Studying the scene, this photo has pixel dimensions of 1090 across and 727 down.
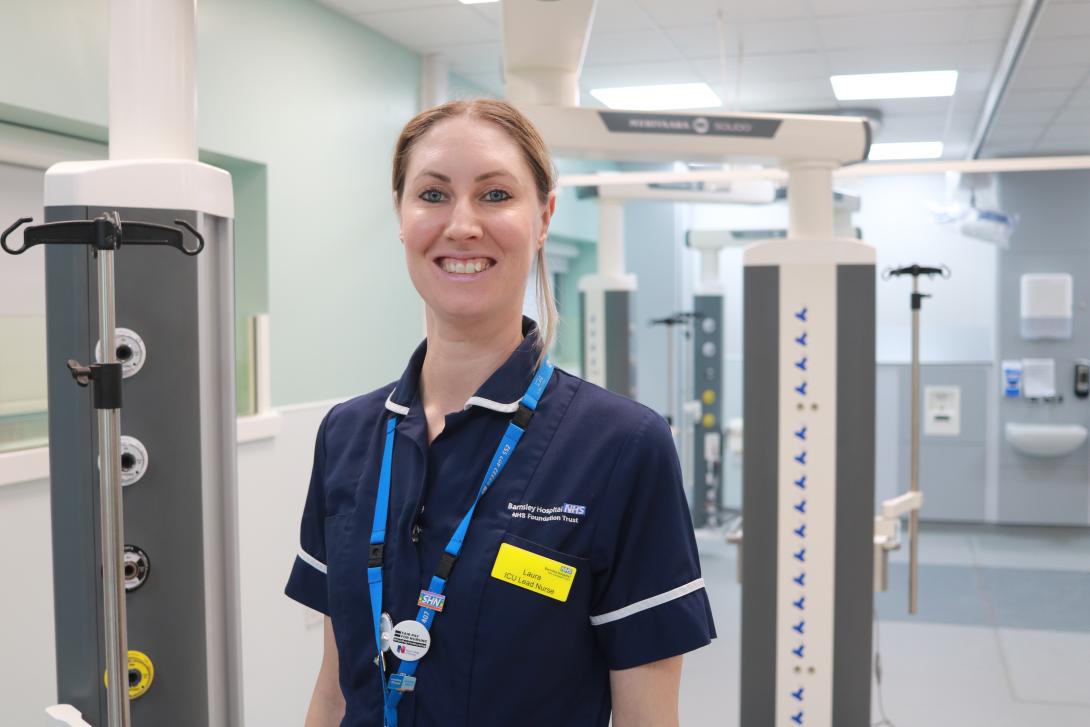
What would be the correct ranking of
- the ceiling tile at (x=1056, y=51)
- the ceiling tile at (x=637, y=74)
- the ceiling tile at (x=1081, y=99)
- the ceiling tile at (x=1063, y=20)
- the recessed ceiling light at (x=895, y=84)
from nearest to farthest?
the ceiling tile at (x=1063, y=20) → the ceiling tile at (x=1056, y=51) → the ceiling tile at (x=1081, y=99) → the ceiling tile at (x=637, y=74) → the recessed ceiling light at (x=895, y=84)

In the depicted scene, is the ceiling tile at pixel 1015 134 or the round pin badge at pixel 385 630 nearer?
the round pin badge at pixel 385 630

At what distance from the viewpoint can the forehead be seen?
3.77 feet

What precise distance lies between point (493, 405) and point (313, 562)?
378mm

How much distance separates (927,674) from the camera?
4258 millimetres

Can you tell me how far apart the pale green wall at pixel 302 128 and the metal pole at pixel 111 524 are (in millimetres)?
1606

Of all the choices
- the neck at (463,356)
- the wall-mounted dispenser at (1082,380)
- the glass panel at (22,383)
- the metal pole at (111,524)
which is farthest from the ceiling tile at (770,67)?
the metal pole at (111,524)

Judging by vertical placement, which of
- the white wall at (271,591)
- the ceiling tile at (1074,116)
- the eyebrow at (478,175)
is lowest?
the white wall at (271,591)

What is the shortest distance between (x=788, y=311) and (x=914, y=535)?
1.07 m

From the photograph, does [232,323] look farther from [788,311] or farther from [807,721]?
[807,721]

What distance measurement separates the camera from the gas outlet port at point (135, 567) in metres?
1.52

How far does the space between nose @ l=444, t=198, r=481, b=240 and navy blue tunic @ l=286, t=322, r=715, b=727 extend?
7.0 inches

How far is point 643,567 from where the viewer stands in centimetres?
112

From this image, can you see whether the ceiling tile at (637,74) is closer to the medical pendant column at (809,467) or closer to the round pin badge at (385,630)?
the medical pendant column at (809,467)

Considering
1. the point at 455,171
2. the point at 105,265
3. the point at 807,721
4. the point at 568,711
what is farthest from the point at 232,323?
the point at 807,721
